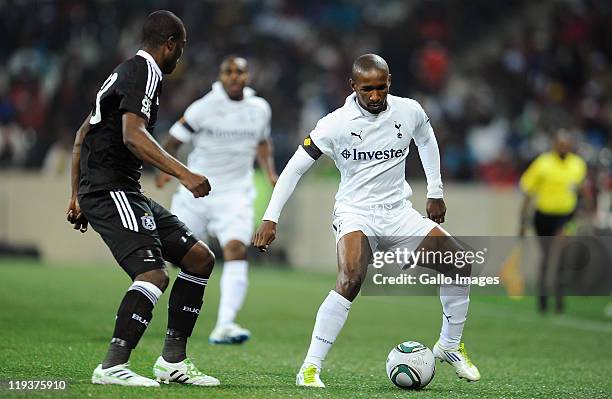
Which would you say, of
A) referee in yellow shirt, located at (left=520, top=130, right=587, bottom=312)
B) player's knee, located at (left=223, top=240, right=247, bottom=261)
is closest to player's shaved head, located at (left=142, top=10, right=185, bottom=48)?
player's knee, located at (left=223, top=240, right=247, bottom=261)

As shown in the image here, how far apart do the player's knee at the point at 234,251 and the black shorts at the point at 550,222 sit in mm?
6255

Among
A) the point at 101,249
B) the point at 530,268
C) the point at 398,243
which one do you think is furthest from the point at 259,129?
the point at 101,249

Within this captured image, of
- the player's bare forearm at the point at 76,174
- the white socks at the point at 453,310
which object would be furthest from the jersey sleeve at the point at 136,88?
the white socks at the point at 453,310

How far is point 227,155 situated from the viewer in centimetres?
1156

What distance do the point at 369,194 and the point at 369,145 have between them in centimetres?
36

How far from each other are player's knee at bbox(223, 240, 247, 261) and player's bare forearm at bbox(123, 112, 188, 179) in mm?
4498

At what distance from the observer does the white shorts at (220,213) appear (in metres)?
11.3

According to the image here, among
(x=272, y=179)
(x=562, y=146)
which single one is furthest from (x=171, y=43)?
(x=562, y=146)

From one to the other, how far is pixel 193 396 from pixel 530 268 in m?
13.3

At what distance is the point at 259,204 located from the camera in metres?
21.4

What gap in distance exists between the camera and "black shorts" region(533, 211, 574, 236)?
16.0 metres

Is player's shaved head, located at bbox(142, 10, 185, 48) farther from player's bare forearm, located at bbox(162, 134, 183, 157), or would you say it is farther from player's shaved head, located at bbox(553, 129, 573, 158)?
player's shaved head, located at bbox(553, 129, 573, 158)

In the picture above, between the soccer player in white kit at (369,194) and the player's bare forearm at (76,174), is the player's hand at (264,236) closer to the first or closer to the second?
the soccer player in white kit at (369,194)

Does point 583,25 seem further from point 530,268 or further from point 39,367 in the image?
point 39,367
